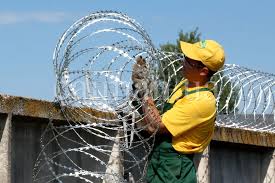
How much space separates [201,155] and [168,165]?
7.60ft

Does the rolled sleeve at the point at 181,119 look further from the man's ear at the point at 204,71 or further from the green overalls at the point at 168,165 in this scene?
the man's ear at the point at 204,71

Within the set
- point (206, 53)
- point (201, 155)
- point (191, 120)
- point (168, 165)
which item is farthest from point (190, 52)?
point (201, 155)

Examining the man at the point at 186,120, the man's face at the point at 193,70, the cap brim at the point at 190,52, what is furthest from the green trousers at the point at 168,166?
the cap brim at the point at 190,52

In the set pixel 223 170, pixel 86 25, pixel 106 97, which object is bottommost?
pixel 223 170

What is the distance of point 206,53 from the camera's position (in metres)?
6.96

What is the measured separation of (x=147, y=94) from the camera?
273 inches

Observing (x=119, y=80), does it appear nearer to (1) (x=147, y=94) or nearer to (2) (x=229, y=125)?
(1) (x=147, y=94)

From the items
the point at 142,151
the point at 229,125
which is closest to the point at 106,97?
the point at 142,151

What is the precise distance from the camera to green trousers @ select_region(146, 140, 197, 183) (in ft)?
22.7

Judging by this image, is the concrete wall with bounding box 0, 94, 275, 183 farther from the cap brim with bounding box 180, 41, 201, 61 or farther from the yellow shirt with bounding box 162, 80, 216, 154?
the cap brim with bounding box 180, 41, 201, 61

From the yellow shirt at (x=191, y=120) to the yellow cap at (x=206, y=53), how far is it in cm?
21

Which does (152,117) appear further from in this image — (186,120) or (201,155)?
(201,155)

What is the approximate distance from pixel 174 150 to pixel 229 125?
9.38ft

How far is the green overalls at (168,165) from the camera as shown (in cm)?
691
